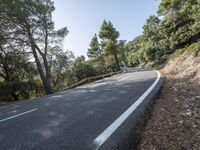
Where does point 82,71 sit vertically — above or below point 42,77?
below

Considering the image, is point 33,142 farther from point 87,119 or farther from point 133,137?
point 133,137

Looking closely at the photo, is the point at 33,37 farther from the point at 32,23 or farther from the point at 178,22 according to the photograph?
the point at 178,22

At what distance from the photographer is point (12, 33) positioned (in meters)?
17.0

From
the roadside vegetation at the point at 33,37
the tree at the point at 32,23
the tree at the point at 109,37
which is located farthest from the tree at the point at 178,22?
the tree at the point at 109,37

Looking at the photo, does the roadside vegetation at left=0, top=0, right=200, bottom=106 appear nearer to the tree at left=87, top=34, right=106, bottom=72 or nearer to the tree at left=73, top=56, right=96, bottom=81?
the tree at left=73, top=56, right=96, bottom=81

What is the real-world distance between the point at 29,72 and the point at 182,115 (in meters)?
17.7

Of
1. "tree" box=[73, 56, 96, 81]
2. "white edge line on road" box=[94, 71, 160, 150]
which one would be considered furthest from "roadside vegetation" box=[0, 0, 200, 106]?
"white edge line on road" box=[94, 71, 160, 150]

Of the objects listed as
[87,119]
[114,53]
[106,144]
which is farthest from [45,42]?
[114,53]

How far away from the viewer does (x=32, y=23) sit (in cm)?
1756

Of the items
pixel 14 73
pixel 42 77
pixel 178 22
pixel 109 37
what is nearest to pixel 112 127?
pixel 42 77

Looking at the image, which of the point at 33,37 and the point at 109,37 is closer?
the point at 33,37

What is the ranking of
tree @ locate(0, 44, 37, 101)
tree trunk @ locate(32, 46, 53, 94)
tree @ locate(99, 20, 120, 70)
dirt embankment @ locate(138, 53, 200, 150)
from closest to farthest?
1. dirt embankment @ locate(138, 53, 200, 150)
2. tree @ locate(0, 44, 37, 101)
3. tree trunk @ locate(32, 46, 53, 94)
4. tree @ locate(99, 20, 120, 70)

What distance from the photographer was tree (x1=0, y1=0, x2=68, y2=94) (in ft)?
51.5

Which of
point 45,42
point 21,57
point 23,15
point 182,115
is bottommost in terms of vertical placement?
point 182,115
